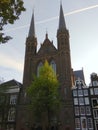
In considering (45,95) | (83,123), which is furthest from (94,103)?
(45,95)

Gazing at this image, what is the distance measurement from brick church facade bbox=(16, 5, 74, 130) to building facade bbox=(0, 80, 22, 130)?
4.95ft

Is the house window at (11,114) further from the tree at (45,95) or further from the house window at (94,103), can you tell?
the house window at (94,103)

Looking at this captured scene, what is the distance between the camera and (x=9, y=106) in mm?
41656

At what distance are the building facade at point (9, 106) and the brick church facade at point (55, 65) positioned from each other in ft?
4.95

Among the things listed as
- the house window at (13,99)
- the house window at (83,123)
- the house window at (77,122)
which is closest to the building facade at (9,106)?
the house window at (13,99)

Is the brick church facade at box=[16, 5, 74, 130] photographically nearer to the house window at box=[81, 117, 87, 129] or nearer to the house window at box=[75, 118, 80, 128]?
the house window at box=[75, 118, 80, 128]

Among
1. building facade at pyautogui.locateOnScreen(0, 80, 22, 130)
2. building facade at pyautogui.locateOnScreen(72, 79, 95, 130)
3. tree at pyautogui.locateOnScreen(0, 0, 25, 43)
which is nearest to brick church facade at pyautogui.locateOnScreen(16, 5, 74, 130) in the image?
building facade at pyautogui.locateOnScreen(72, 79, 95, 130)

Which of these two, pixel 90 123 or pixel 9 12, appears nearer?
pixel 9 12

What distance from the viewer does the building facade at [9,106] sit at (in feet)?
130

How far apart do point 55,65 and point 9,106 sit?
1618 centimetres

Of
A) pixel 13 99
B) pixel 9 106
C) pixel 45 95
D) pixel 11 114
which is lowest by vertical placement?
pixel 11 114

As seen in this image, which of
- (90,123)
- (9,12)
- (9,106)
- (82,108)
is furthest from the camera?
(9,106)

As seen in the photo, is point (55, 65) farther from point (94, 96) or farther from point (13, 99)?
point (13, 99)

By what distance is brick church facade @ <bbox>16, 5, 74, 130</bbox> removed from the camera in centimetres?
3791
